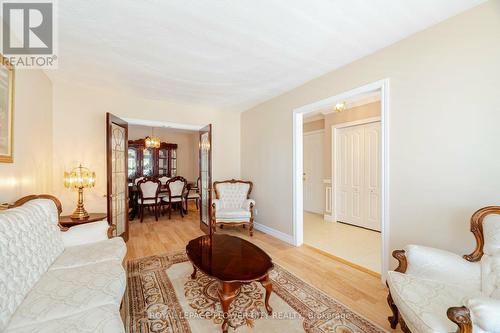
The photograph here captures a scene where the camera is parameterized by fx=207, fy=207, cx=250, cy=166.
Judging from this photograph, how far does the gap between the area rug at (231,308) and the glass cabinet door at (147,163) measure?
16.1ft

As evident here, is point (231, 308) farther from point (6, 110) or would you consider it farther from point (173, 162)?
point (173, 162)

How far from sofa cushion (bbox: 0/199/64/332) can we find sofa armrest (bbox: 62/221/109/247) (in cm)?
17

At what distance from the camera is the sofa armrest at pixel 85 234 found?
2.04 meters

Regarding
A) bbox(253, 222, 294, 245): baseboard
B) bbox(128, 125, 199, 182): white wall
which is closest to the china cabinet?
bbox(128, 125, 199, 182): white wall

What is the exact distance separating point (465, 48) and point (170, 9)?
→ 8.17ft

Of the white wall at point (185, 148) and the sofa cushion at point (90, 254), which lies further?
the white wall at point (185, 148)

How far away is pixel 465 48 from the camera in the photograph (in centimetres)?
175

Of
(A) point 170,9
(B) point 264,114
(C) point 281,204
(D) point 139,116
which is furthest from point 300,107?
(D) point 139,116

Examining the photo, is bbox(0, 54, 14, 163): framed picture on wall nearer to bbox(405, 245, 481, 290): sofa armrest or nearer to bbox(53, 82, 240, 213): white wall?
bbox(53, 82, 240, 213): white wall

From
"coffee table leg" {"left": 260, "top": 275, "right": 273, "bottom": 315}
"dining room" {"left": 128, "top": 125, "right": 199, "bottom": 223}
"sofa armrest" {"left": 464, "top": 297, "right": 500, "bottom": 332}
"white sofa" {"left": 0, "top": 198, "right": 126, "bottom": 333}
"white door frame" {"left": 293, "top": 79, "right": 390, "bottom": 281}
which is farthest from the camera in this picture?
"dining room" {"left": 128, "top": 125, "right": 199, "bottom": 223}

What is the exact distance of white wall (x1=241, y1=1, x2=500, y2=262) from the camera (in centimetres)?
165

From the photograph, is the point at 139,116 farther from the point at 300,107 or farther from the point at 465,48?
the point at 465,48

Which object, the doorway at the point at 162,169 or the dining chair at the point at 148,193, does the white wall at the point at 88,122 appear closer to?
the doorway at the point at 162,169

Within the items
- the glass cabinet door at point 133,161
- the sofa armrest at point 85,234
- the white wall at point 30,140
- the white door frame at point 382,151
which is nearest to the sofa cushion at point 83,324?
the sofa armrest at point 85,234
